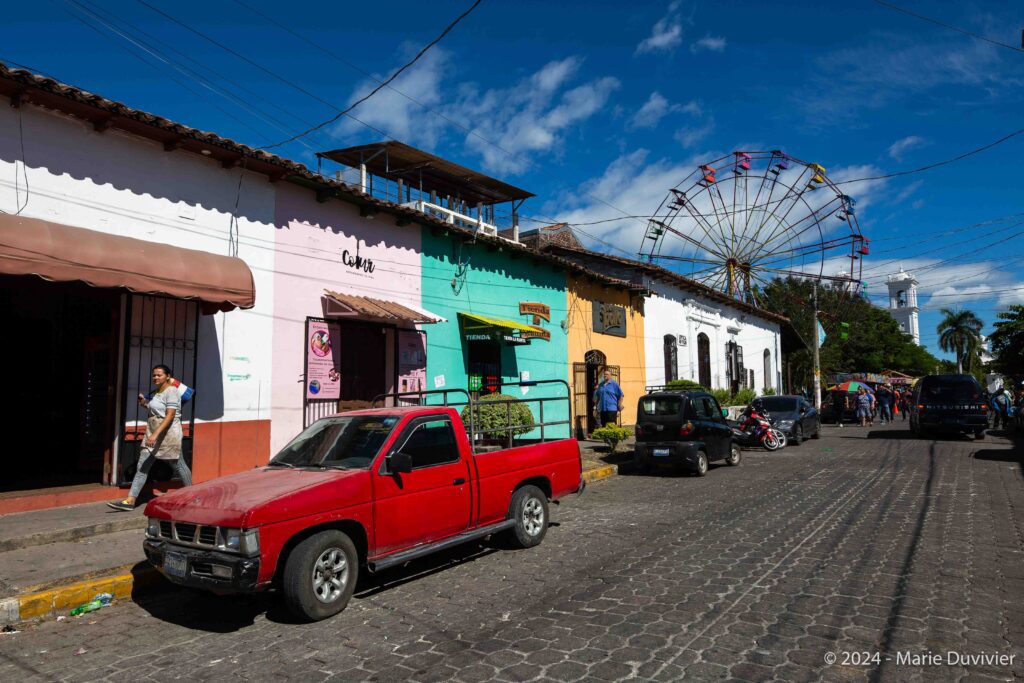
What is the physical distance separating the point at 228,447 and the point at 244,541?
562 cm

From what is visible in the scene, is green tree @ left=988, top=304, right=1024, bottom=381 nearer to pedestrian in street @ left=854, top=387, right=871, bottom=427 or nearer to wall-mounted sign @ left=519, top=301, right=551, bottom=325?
pedestrian in street @ left=854, top=387, right=871, bottom=427

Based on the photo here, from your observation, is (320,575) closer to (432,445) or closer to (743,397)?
(432,445)

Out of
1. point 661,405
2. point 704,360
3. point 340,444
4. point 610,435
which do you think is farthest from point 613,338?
point 340,444

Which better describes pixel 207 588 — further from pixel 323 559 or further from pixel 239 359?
pixel 239 359

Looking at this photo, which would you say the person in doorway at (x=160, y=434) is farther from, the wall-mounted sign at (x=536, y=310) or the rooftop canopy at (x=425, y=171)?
the rooftop canopy at (x=425, y=171)

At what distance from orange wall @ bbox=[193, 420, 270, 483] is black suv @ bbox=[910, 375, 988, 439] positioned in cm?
1813

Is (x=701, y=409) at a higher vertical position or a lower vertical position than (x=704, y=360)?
lower

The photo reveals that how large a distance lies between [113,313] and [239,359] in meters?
1.79

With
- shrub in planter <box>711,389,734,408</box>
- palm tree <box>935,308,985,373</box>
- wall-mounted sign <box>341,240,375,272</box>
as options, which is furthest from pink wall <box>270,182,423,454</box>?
palm tree <box>935,308,985,373</box>

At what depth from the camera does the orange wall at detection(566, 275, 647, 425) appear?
61.5ft

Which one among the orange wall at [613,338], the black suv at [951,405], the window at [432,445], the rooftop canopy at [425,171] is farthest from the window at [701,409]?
the rooftop canopy at [425,171]

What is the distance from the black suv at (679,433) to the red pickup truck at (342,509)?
592cm

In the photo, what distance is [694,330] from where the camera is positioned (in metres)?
26.2

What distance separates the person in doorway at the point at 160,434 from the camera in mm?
7660
